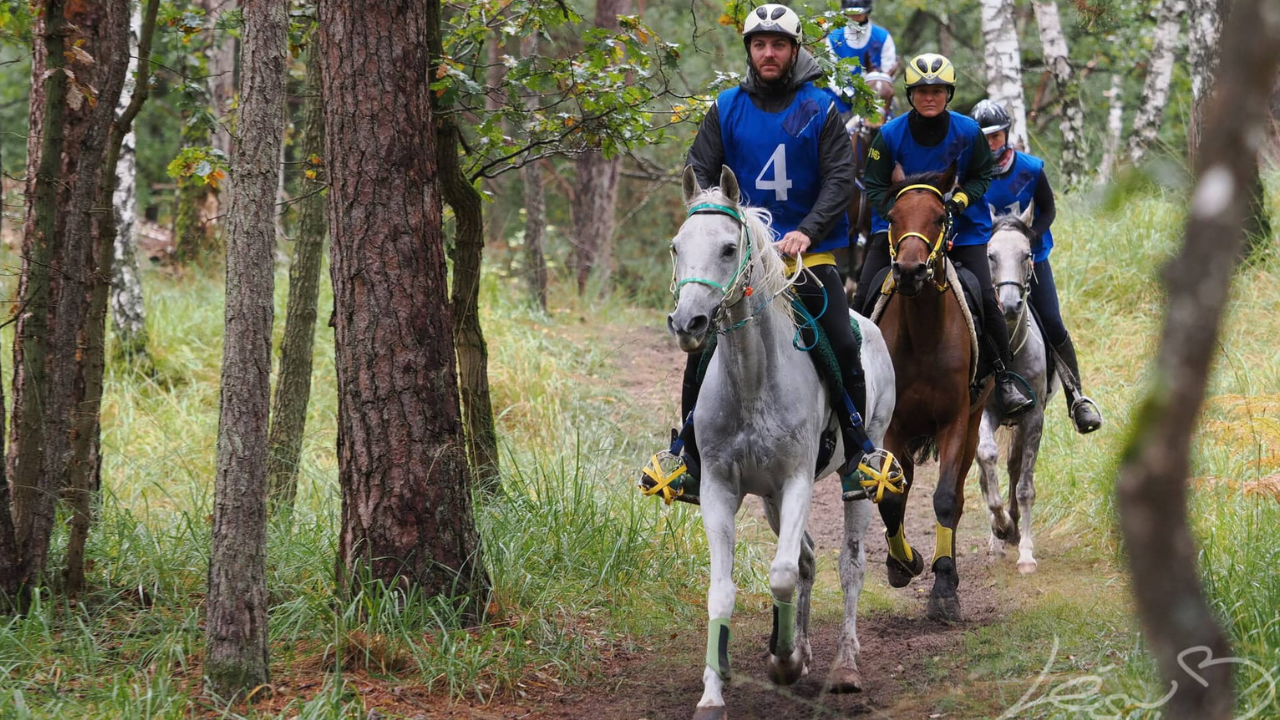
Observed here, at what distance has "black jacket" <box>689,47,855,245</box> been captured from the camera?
224 inches

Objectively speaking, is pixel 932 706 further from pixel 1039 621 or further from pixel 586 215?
pixel 586 215

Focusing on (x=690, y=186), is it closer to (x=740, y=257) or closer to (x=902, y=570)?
(x=740, y=257)

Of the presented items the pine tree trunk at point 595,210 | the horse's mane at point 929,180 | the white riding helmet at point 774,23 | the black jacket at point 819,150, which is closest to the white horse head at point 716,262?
the black jacket at point 819,150

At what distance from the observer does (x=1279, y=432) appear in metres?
7.94

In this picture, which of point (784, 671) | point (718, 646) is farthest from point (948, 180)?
point (718, 646)

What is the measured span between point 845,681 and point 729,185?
7.98 ft

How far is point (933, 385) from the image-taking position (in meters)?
7.04

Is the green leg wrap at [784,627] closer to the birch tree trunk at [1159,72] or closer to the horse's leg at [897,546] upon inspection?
the horse's leg at [897,546]

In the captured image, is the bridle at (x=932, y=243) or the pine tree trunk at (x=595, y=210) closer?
the bridle at (x=932, y=243)

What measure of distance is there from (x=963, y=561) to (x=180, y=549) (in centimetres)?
573

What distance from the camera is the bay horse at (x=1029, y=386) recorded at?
8336 millimetres

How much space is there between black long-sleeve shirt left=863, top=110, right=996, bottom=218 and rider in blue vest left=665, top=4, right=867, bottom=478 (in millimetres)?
1267

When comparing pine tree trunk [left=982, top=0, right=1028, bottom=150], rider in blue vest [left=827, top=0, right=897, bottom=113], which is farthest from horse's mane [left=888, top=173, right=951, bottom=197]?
pine tree trunk [left=982, top=0, right=1028, bottom=150]

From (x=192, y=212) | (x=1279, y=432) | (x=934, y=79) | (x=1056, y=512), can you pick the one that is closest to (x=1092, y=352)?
(x=1056, y=512)
